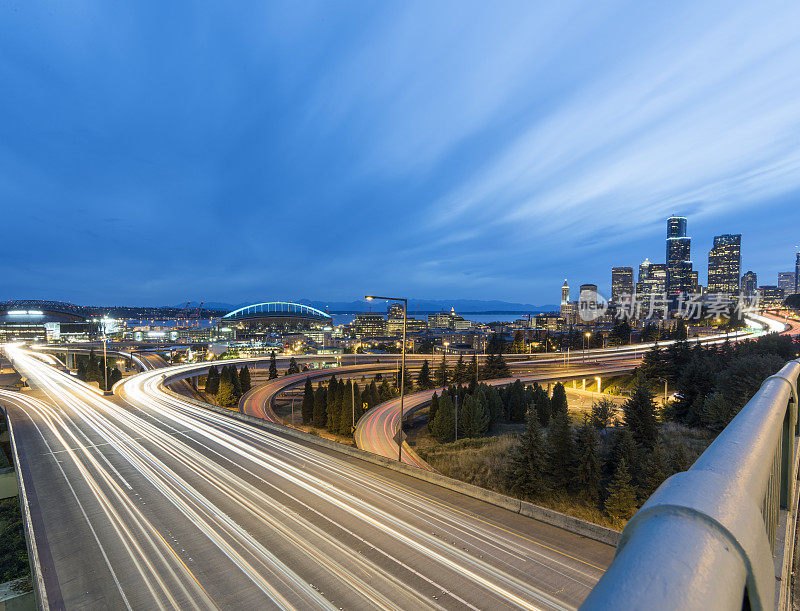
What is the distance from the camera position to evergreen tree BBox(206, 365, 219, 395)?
5781cm

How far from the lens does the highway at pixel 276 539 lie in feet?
33.3

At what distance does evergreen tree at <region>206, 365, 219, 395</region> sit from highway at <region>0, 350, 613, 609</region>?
124ft

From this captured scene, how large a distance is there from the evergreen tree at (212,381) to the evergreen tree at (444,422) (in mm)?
35010

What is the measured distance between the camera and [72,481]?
1738 centimetres

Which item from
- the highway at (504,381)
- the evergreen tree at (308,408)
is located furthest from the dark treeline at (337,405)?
the highway at (504,381)

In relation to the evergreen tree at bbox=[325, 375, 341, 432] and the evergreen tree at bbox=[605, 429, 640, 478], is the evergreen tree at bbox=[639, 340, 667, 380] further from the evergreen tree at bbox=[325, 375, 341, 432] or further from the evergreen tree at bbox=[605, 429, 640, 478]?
the evergreen tree at bbox=[325, 375, 341, 432]

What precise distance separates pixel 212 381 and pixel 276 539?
169 ft

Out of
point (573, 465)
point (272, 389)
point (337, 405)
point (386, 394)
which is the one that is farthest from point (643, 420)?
point (272, 389)

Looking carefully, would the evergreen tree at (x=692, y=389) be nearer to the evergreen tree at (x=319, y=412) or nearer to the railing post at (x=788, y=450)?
the evergreen tree at (x=319, y=412)

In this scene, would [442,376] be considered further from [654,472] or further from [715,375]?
[654,472]

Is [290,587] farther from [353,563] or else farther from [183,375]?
[183,375]

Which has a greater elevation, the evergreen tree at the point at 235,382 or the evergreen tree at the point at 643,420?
the evergreen tree at the point at 643,420

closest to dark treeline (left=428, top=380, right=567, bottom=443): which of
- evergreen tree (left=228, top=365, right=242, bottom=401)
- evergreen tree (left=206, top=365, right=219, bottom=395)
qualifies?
evergreen tree (left=228, top=365, right=242, bottom=401)

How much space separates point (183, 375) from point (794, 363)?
63775 millimetres
